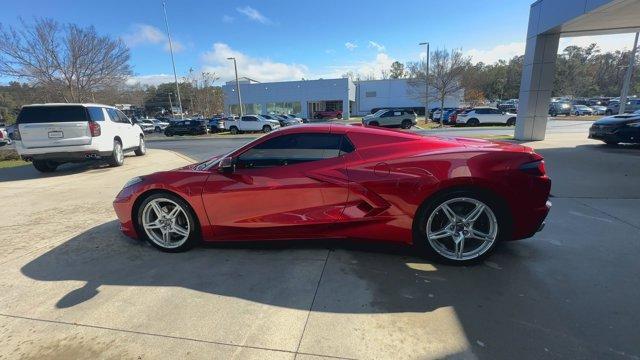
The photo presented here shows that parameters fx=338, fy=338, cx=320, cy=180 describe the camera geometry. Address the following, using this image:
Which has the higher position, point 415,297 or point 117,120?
point 117,120

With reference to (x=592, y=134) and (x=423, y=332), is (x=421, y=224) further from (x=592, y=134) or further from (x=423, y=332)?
(x=592, y=134)

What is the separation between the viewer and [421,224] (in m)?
3.16

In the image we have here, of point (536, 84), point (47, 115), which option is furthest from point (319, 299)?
point (536, 84)

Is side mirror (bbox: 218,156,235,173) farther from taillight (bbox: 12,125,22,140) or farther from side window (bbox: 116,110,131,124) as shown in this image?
side window (bbox: 116,110,131,124)

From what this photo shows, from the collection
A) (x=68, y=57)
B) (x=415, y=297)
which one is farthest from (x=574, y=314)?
(x=68, y=57)

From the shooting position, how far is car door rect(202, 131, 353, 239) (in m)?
3.21

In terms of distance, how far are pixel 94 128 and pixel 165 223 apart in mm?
6635

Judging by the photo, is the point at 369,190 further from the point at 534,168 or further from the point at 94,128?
the point at 94,128

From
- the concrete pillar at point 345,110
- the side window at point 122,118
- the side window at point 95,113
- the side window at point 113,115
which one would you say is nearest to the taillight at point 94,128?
the side window at point 95,113

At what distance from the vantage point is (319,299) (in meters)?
2.69

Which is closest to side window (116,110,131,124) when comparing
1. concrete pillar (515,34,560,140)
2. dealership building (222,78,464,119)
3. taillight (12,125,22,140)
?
taillight (12,125,22,140)

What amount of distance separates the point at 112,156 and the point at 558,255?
10322 millimetres

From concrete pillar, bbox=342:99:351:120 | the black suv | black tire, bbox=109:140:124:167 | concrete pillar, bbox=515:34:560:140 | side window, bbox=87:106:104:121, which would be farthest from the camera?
concrete pillar, bbox=342:99:351:120

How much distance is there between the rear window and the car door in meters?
7.33
